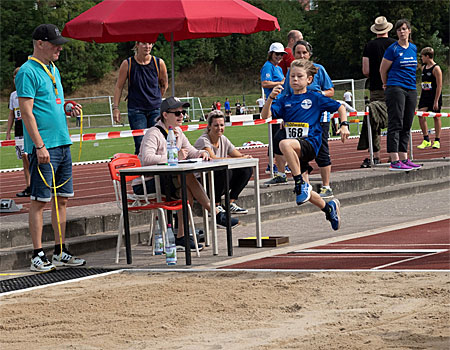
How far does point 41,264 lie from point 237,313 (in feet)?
8.66

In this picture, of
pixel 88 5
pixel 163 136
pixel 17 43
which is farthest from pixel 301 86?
pixel 88 5

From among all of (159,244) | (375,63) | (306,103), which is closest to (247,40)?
(375,63)

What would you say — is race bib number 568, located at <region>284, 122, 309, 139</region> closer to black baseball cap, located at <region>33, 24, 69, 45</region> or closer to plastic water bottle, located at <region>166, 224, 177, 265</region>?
plastic water bottle, located at <region>166, 224, 177, 265</region>

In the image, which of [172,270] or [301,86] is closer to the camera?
[172,270]

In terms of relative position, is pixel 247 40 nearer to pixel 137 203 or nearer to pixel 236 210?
pixel 236 210

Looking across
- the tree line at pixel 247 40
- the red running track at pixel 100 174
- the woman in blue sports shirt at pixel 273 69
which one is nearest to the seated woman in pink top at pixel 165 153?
the red running track at pixel 100 174

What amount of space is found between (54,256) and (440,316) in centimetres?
390

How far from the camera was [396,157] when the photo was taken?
13.0 m

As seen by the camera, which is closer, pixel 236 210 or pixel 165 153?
pixel 165 153

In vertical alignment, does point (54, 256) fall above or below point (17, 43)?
below

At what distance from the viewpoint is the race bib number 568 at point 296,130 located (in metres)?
8.05

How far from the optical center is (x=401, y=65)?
1255 centimetres

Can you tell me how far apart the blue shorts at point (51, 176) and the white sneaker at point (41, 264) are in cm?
49

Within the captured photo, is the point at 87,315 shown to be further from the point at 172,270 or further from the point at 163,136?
the point at 163,136
